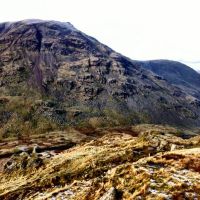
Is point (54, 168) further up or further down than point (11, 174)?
further up

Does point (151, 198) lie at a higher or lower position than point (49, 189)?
higher

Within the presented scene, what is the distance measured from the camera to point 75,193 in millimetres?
30016

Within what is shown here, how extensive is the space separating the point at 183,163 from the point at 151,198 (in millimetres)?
8401

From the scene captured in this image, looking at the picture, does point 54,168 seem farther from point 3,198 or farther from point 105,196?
point 105,196

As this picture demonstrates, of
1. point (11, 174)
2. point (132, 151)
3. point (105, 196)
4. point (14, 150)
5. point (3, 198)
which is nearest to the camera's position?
point (105, 196)

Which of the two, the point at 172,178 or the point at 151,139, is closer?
the point at 172,178

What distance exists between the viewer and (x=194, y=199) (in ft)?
76.7

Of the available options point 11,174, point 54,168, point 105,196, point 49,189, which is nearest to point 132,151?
point 54,168

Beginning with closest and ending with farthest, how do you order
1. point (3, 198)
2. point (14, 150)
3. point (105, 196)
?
point (105, 196)
point (3, 198)
point (14, 150)

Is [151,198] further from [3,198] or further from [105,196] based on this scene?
[3,198]

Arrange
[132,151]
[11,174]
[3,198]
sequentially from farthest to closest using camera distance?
[11,174], [132,151], [3,198]

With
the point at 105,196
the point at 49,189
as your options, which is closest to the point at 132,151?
the point at 49,189

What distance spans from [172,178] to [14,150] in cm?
14608

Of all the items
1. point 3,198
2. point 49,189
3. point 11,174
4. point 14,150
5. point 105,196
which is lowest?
point 14,150
